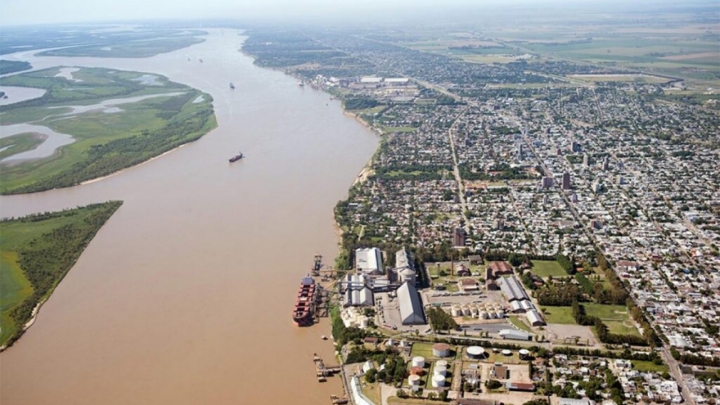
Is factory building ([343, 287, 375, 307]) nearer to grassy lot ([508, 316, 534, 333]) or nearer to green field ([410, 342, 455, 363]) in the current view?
green field ([410, 342, 455, 363])

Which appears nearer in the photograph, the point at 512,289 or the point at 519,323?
the point at 519,323

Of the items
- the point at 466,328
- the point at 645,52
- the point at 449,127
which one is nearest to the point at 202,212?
the point at 466,328

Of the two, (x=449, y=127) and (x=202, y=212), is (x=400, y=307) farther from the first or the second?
(x=449, y=127)

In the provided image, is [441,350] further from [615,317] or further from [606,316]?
[615,317]

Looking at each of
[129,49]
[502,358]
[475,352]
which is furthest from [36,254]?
[129,49]

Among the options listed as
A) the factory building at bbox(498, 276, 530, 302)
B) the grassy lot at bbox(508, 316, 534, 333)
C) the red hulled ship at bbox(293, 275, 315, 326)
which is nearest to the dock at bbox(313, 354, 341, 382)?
the red hulled ship at bbox(293, 275, 315, 326)

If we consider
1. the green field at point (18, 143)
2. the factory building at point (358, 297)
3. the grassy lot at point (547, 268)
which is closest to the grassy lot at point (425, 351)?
the factory building at point (358, 297)
